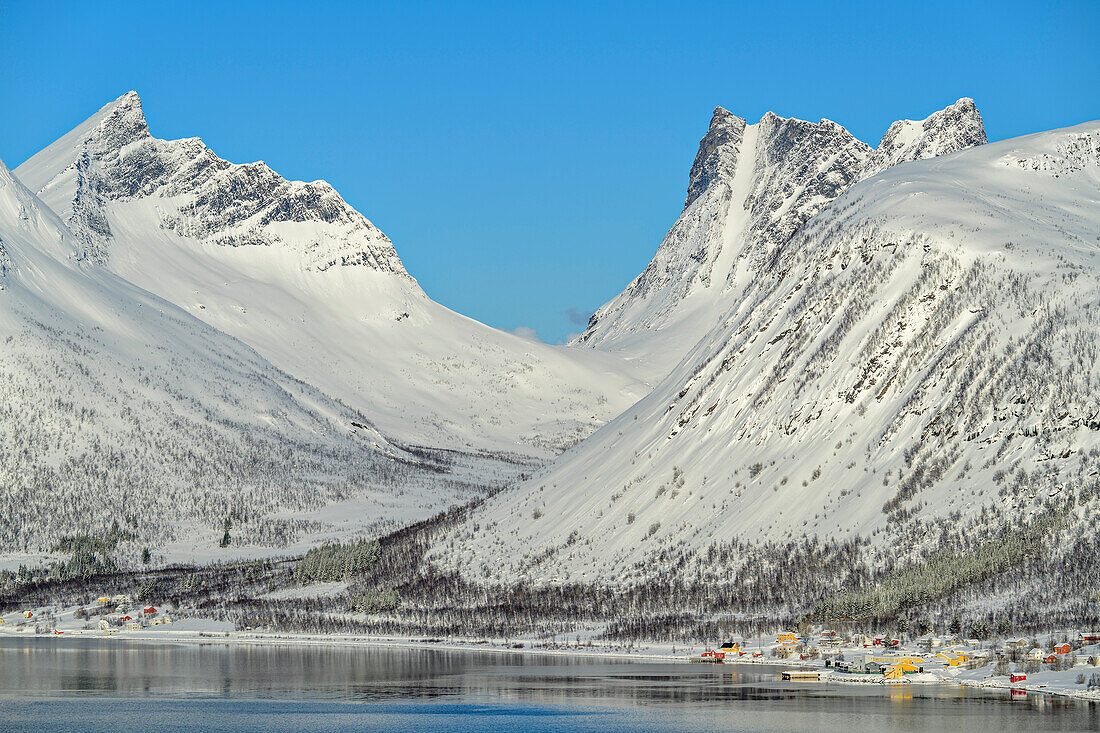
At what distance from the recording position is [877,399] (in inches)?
5246

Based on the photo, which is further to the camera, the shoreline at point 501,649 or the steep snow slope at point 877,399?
the steep snow slope at point 877,399

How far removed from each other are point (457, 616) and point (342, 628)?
10.9 meters

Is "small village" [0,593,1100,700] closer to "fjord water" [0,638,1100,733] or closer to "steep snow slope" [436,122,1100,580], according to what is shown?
"fjord water" [0,638,1100,733]

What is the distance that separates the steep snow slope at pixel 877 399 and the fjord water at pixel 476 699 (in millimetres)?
29400

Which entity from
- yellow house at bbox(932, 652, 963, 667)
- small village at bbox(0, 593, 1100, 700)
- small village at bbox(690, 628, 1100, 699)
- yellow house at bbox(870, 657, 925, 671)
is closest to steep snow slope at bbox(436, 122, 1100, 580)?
small village at bbox(0, 593, 1100, 700)

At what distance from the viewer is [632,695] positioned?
82.5 m

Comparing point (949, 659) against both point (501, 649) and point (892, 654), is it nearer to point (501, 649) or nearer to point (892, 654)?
point (892, 654)

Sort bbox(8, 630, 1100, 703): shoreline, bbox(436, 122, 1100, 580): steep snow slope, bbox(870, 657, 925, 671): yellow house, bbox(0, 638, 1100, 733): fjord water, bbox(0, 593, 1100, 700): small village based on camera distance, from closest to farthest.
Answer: bbox(0, 638, 1100, 733): fjord water
bbox(0, 593, 1100, 700): small village
bbox(8, 630, 1100, 703): shoreline
bbox(870, 657, 925, 671): yellow house
bbox(436, 122, 1100, 580): steep snow slope

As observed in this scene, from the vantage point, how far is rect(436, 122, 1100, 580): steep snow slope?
116 meters

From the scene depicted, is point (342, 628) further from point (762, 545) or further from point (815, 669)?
point (815, 669)

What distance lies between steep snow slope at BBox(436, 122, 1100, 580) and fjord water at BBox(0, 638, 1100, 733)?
2940cm

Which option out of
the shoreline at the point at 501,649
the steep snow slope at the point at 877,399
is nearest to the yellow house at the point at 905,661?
the shoreline at the point at 501,649

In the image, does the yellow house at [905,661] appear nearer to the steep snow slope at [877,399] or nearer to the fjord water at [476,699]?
the fjord water at [476,699]

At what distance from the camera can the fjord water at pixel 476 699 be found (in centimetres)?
7162
